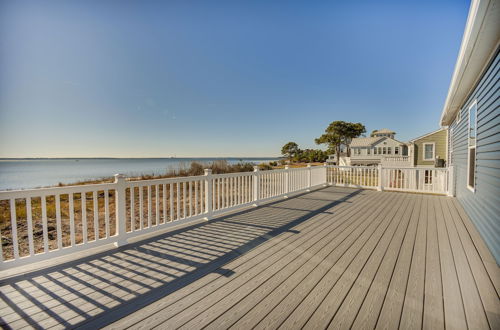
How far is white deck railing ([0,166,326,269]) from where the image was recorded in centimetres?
212

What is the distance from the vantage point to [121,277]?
1.96 meters

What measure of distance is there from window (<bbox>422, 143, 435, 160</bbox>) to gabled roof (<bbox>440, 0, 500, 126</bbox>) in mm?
11768

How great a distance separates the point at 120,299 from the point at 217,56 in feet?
35.1

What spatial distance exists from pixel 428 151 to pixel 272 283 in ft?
53.2

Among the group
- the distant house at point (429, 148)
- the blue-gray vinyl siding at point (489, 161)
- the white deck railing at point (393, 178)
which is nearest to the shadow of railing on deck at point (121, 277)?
the blue-gray vinyl siding at point (489, 161)

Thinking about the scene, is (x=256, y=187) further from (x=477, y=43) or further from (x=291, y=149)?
(x=291, y=149)

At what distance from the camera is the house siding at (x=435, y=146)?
41.9 feet

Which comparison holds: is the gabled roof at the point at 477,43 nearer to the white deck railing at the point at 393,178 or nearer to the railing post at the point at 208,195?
the white deck railing at the point at 393,178

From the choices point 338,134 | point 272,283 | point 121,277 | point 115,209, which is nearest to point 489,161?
point 272,283

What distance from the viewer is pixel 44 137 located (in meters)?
17.5

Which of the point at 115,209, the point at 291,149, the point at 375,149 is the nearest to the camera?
the point at 115,209

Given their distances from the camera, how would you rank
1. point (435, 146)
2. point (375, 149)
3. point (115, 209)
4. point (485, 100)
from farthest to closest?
1. point (375, 149)
2. point (435, 146)
3. point (115, 209)
4. point (485, 100)

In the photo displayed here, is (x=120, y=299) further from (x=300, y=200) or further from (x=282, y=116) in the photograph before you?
(x=282, y=116)

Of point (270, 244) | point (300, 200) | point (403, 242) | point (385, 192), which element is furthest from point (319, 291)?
point (385, 192)
